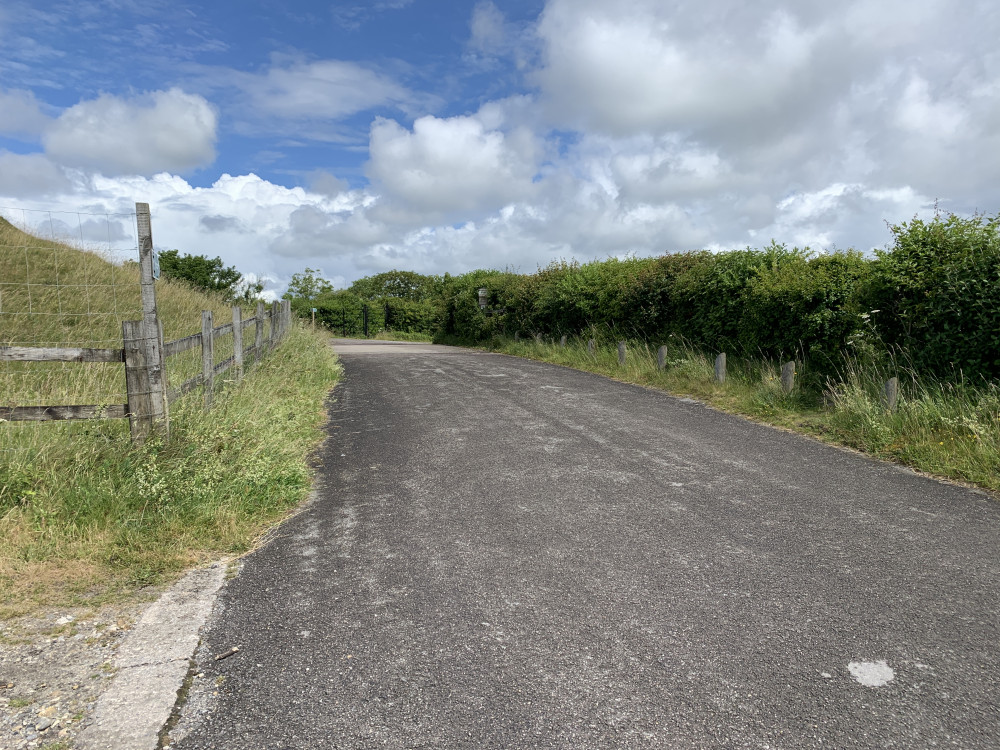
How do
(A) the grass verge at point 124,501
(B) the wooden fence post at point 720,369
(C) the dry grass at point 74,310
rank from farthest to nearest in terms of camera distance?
(B) the wooden fence post at point 720,369
(C) the dry grass at point 74,310
(A) the grass verge at point 124,501

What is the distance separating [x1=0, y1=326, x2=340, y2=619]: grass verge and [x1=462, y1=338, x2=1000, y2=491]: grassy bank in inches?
252

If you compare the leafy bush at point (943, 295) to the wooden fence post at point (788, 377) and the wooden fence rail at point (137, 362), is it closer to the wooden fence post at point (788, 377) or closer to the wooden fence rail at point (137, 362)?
the wooden fence post at point (788, 377)

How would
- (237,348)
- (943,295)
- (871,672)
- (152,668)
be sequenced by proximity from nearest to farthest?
(871,672) < (152,668) < (943,295) < (237,348)

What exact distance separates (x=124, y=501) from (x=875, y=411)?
8.17 metres

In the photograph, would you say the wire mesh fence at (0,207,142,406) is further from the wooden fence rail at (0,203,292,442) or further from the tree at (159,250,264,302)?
the tree at (159,250,264,302)

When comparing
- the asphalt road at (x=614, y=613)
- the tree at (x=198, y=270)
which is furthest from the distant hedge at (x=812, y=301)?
the tree at (x=198, y=270)

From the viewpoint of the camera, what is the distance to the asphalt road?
2730mm

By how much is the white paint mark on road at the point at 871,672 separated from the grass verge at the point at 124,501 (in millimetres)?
3900

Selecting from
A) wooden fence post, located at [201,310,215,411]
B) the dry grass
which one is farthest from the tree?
wooden fence post, located at [201,310,215,411]

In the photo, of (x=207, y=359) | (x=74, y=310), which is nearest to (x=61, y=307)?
(x=74, y=310)

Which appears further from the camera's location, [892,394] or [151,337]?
[892,394]

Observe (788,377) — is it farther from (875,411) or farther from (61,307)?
(61,307)

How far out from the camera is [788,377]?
32.9 ft

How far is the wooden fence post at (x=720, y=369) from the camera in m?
11.6
